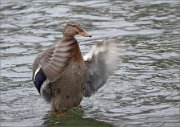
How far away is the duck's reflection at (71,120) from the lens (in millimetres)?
8900

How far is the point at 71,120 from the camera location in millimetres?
9203

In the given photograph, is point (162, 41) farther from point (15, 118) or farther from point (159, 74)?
point (15, 118)

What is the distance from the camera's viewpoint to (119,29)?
1318 cm

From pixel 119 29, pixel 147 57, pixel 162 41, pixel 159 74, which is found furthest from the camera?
pixel 119 29

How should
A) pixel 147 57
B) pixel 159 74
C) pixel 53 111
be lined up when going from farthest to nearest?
pixel 147 57 < pixel 159 74 < pixel 53 111

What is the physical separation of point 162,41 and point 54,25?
255 cm

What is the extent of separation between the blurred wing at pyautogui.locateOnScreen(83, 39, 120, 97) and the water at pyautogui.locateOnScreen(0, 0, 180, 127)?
318 mm

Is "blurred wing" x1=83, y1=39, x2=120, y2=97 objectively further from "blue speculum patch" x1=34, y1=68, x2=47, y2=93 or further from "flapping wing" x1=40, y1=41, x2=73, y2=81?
"blue speculum patch" x1=34, y1=68, x2=47, y2=93

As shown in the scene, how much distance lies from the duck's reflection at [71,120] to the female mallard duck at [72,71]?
0.11m

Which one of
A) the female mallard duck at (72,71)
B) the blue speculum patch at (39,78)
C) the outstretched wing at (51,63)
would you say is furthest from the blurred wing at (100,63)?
the blue speculum patch at (39,78)

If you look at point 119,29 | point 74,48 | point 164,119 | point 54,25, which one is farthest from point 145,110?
point 54,25

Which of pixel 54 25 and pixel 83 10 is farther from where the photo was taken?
pixel 83 10

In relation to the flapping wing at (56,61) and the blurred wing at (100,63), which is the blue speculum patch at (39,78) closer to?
the flapping wing at (56,61)

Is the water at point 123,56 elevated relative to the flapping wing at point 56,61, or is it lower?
lower
